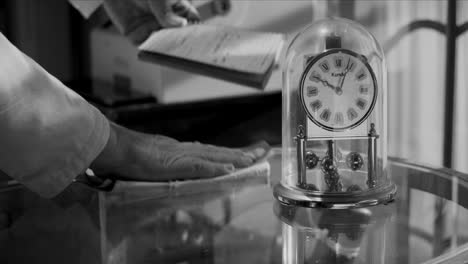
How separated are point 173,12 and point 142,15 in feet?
0.33

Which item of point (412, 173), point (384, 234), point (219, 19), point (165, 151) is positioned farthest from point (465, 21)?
point (384, 234)

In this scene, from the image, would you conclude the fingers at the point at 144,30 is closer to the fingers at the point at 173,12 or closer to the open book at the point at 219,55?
the fingers at the point at 173,12

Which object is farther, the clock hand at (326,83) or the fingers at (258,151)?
the fingers at (258,151)

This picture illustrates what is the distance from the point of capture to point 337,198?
3.43 feet

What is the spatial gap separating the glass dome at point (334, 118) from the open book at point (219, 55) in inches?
22.9

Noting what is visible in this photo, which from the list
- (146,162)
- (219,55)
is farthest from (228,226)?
(219,55)

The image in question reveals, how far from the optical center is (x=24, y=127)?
3.53 ft

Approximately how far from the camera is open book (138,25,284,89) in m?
1.76

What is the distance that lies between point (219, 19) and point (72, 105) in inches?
46.1

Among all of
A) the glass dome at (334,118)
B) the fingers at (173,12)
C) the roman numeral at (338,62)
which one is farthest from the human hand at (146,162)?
the fingers at (173,12)

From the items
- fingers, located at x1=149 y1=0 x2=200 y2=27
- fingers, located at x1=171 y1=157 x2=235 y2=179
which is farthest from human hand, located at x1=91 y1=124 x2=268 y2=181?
fingers, located at x1=149 y1=0 x2=200 y2=27

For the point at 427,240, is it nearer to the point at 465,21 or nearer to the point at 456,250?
the point at 456,250

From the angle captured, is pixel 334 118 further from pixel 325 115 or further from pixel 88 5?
pixel 88 5

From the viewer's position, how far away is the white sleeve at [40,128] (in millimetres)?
1069
